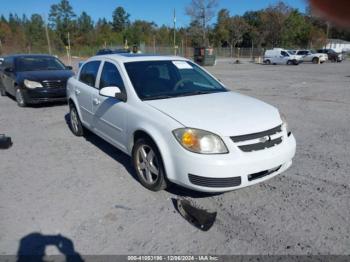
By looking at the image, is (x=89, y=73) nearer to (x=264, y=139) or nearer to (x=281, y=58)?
(x=264, y=139)

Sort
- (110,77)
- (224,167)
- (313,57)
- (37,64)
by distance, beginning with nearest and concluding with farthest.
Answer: (224,167), (110,77), (37,64), (313,57)

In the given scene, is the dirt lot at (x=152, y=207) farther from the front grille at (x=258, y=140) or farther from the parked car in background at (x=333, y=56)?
the parked car in background at (x=333, y=56)

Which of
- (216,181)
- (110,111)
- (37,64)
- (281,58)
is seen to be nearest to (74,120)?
(110,111)

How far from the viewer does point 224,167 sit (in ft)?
10.5

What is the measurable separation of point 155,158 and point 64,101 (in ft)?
22.2

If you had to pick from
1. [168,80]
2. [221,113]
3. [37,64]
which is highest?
[37,64]

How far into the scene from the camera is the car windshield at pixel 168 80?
4.31 m

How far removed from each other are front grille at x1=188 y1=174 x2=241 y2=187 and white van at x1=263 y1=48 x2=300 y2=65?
33769mm

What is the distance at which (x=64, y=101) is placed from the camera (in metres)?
9.65

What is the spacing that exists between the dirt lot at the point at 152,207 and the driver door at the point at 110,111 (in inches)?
17.7

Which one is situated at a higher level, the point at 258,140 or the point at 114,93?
the point at 114,93

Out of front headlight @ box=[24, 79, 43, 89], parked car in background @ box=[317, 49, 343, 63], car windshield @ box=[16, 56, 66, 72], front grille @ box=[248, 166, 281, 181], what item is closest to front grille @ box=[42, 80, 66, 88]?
front headlight @ box=[24, 79, 43, 89]

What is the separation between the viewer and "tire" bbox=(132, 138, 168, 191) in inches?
145

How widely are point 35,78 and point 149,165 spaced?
6500 mm
